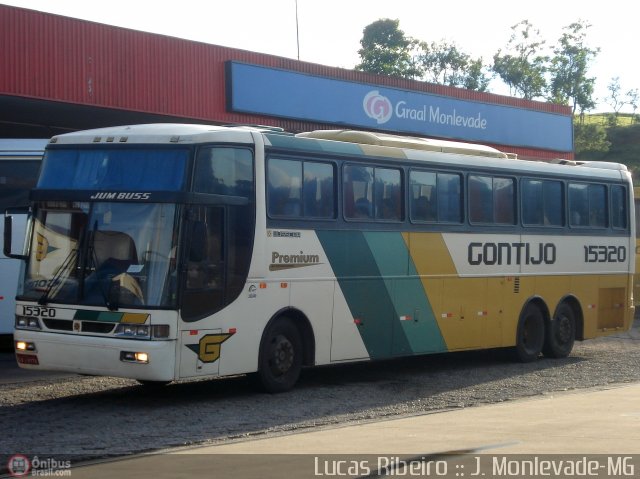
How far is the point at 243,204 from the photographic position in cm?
1320

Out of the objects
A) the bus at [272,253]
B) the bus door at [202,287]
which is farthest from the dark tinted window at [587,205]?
the bus door at [202,287]

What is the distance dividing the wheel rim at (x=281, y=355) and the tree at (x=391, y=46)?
249 ft

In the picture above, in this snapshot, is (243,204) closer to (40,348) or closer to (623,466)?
(40,348)

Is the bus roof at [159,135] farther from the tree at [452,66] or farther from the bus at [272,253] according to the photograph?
the tree at [452,66]

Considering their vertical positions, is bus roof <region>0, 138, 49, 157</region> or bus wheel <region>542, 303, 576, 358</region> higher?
bus roof <region>0, 138, 49, 157</region>

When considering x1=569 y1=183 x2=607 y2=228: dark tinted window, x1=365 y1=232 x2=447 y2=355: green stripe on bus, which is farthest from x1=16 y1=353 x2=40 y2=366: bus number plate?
x1=569 y1=183 x2=607 y2=228: dark tinted window

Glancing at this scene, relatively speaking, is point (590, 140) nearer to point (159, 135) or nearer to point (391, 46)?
point (391, 46)

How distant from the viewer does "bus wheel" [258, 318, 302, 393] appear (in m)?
13.6

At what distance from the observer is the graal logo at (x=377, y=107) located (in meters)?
30.4

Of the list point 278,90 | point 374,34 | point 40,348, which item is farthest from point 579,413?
point 374,34

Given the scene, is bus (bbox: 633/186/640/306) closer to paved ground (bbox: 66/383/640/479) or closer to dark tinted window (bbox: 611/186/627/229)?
dark tinted window (bbox: 611/186/627/229)

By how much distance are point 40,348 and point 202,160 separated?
2850 millimetres

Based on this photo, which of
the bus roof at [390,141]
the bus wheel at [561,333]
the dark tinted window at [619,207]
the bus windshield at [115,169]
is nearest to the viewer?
the bus windshield at [115,169]

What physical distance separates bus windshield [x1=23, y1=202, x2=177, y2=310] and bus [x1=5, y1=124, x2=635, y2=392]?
0.02 m
